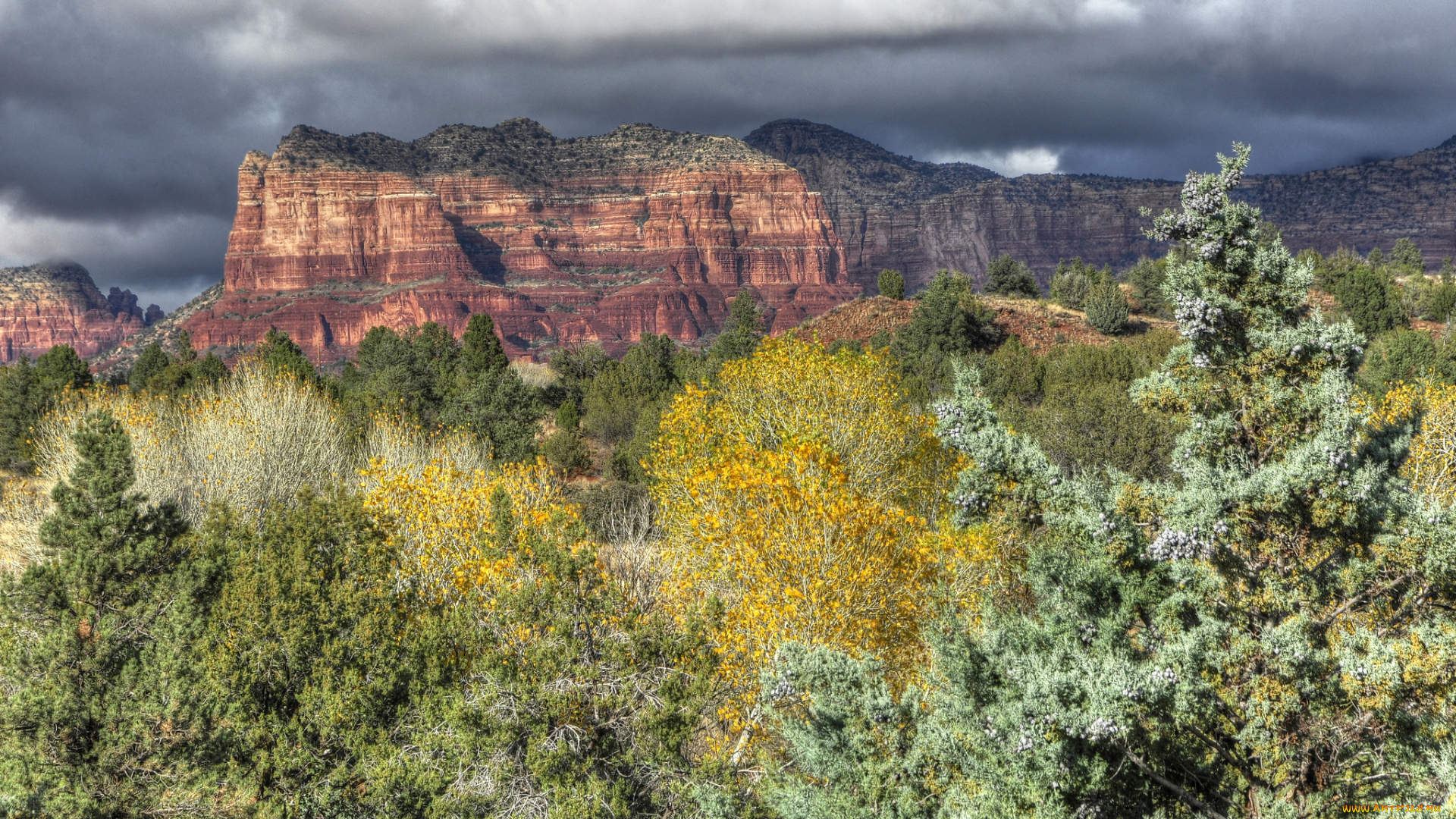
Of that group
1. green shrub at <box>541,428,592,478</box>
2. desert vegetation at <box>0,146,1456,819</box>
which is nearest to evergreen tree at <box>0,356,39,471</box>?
desert vegetation at <box>0,146,1456,819</box>

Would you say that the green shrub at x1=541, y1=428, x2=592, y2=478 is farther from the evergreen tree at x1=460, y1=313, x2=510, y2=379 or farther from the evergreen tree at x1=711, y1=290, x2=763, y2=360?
the evergreen tree at x1=460, y1=313, x2=510, y2=379

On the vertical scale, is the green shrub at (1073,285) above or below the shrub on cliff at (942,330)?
above

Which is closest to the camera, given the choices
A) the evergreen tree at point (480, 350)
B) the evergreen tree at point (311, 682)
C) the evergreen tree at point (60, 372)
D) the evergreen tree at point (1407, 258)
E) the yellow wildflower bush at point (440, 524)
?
the evergreen tree at point (311, 682)

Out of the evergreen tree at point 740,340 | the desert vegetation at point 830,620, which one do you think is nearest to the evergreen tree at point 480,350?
the evergreen tree at point 740,340

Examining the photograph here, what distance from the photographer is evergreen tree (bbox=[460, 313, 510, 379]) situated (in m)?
70.0

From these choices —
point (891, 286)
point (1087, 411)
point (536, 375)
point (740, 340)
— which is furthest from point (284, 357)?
point (891, 286)

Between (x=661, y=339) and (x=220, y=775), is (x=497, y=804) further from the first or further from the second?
(x=661, y=339)

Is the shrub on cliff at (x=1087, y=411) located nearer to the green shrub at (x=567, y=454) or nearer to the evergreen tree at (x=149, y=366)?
the green shrub at (x=567, y=454)

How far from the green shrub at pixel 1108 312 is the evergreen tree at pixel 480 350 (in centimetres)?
4803

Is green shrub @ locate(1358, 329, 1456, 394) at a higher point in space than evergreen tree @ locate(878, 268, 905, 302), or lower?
lower

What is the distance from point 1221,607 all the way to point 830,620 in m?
8.67

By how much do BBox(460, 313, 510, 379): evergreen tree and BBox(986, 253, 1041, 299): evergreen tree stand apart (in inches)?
1875

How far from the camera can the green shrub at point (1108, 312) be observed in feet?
253

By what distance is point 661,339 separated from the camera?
85.1 meters
